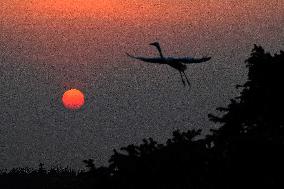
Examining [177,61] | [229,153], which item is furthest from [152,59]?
[229,153]

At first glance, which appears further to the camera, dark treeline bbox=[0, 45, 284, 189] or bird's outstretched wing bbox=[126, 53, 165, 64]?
bird's outstretched wing bbox=[126, 53, 165, 64]

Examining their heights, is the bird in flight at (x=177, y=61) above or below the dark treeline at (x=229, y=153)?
above

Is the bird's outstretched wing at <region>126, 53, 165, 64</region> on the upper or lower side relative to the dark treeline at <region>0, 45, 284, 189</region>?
upper

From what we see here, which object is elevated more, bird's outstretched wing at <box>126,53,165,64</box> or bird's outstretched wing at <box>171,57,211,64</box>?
bird's outstretched wing at <box>126,53,165,64</box>

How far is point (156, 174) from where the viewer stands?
1595cm

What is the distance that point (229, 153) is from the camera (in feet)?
49.9

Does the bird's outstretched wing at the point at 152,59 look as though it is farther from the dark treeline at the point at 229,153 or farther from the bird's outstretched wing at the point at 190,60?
the dark treeline at the point at 229,153

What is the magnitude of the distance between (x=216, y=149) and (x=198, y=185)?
4.77ft

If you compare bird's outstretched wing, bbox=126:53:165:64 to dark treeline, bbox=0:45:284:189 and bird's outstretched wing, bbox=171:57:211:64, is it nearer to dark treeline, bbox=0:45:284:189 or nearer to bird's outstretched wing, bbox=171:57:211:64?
bird's outstretched wing, bbox=171:57:211:64

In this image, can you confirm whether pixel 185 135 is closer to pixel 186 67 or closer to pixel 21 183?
pixel 186 67

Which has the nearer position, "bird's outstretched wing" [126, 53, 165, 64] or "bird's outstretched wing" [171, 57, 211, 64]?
"bird's outstretched wing" [171, 57, 211, 64]

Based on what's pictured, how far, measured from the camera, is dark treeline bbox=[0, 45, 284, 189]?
592 inches

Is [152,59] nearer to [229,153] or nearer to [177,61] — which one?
[177,61]

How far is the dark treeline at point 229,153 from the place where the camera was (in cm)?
1503
